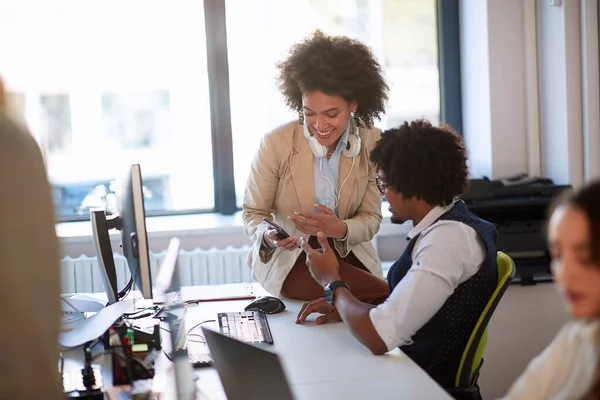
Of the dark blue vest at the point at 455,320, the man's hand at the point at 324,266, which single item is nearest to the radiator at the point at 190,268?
the man's hand at the point at 324,266

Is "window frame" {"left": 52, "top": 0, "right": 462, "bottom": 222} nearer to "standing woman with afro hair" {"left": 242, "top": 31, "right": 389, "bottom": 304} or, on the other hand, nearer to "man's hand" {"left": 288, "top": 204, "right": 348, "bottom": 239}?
"standing woman with afro hair" {"left": 242, "top": 31, "right": 389, "bottom": 304}

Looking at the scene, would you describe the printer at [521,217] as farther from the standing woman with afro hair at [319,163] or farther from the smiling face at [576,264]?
the smiling face at [576,264]

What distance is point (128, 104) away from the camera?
4.33 meters

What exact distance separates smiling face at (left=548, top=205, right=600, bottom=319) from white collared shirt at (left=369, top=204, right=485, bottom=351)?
2.31ft

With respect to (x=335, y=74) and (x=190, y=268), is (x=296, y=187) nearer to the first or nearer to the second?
(x=335, y=74)

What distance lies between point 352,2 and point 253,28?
55cm

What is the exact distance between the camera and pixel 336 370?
2037 mm

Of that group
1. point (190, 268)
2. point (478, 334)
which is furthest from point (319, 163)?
point (190, 268)

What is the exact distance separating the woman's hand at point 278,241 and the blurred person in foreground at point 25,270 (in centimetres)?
128

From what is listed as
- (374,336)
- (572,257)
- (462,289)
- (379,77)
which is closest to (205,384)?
(374,336)

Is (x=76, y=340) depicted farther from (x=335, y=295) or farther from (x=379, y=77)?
(x=379, y=77)

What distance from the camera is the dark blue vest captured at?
2.11m

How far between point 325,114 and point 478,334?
987 millimetres

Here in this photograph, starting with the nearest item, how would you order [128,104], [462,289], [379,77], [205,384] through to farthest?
[205,384] → [462,289] → [379,77] → [128,104]
